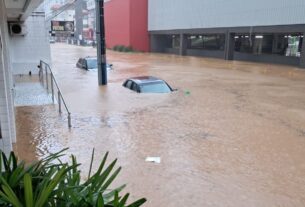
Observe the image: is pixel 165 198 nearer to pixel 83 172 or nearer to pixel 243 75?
pixel 83 172

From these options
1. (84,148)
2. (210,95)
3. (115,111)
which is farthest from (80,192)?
(210,95)

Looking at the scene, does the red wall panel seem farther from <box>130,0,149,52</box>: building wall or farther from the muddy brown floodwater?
the muddy brown floodwater

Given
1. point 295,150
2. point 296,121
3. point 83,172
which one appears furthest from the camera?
point 296,121

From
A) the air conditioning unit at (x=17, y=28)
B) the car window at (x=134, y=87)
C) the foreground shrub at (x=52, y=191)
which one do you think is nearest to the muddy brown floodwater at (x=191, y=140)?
the car window at (x=134, y=87)

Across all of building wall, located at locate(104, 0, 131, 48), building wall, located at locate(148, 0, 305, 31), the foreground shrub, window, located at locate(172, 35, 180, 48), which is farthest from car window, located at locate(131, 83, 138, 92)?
building wall, located at locate(104, 0, 131, 48)

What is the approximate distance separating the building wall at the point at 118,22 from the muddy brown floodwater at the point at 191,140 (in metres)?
34.2

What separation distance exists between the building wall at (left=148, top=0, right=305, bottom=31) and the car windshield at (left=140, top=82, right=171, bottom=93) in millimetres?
15597

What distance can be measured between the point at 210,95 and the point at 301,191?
975cm

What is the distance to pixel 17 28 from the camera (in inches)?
767

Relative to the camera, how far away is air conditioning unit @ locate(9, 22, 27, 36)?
19.2 m

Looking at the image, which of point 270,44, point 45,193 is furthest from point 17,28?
point 270,44

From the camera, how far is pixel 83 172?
6797 millimetres

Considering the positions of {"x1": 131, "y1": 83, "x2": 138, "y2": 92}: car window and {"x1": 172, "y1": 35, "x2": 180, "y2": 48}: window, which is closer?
{"x1": 131, "y1": 83, "x2": 138, "y2": 92}: car window

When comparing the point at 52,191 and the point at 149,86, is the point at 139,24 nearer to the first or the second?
the point at 149,86
